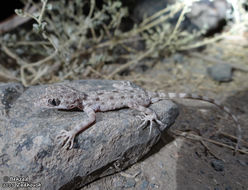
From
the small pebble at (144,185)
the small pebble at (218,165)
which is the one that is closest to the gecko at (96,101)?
the small pebble at (144,185)

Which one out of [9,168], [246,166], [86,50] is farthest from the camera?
[86,50]

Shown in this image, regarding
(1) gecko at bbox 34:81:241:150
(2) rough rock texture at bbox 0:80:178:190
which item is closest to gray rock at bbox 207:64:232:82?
(1) gecko at bbox 34:81:241:150

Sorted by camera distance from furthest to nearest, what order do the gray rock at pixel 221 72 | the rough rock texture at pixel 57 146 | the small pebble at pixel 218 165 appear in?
the gray rock at pixel 221 72
the small pebble at pixel 218 165
the rough rock texture at pixel 57 146

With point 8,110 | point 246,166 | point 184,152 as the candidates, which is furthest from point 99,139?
point 246,166

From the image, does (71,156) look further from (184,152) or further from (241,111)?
(241,111)

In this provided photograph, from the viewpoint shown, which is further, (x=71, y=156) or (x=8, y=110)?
(x=8, y=110)

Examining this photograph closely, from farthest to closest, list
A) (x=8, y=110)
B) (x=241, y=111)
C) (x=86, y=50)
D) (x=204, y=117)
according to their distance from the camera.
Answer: (x=86, y=50)
(x=241, y=111)
(x=204, y=117)
(x=8, y=110)

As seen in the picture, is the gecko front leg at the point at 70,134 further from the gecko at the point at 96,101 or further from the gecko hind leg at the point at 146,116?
the gecko hind leg at the point at 146,116
